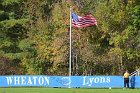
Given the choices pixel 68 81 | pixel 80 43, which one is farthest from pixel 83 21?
pixel 80 43

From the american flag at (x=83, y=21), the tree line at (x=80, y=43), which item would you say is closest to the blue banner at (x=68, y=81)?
the american flag at (x=83, y=21)

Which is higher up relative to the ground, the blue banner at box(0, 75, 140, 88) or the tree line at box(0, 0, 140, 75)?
the tree line at box(0, 0, 140, 75)

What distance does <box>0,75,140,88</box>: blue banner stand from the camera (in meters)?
44.3

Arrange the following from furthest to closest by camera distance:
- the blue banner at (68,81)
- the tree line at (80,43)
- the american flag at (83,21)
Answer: the tree line at (80,43) < the blue banner at (68,81) < the american flag at (83,21)

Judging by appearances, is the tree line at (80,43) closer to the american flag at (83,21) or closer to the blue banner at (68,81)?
the blue banner at (68,81)

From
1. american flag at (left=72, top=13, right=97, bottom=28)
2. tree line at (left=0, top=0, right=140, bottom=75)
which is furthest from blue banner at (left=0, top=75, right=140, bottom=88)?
tree line at (left=0, top=0, right=140, bottom=75)

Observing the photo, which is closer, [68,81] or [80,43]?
[68,81]

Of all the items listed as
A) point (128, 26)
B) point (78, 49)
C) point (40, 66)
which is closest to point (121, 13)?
point (128, 26)

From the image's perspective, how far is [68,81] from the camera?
44.8 metres

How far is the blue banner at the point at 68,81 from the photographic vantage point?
44.3 metres

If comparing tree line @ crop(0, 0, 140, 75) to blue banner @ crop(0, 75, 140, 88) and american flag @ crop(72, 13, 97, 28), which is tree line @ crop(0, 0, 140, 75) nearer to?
blue banner @ crop(0, 75, 140, 88)

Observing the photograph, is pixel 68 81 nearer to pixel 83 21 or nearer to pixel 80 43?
pixel 83 21

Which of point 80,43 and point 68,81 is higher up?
point 80,43

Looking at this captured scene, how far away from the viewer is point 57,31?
5791cm
